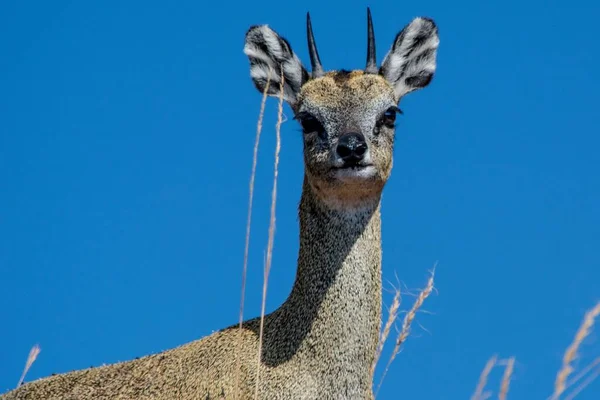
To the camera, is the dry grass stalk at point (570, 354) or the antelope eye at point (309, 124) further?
the antelope eye at point (309, 124)

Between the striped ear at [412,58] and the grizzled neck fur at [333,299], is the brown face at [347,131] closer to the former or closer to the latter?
the grizzled neck fur at [333,299]

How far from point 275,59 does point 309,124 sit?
3.67 ft

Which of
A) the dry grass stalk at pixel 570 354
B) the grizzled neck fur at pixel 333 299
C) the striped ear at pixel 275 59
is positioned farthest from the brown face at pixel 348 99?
the dry grass stalk at pixel 570 354

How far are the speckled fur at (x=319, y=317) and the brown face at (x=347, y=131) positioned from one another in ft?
0.04

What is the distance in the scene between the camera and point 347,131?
7.64 m

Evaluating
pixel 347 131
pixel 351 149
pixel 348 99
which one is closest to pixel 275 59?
pixel 348 99

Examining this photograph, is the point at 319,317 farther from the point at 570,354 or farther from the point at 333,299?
the point at 570,354

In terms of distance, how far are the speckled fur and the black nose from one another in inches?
4.4

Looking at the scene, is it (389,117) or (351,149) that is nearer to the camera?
(351,149)

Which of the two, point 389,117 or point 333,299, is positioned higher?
point 389,117

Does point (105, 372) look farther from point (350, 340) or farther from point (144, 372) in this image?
point (350, 340)

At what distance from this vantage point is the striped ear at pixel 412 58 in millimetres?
8875

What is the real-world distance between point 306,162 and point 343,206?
63 centimetres

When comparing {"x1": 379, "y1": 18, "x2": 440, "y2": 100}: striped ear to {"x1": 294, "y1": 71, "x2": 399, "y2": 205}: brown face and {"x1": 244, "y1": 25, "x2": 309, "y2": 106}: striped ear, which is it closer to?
{"x1": 294, "y1": 71, "x2": 399, "y2": 205}: brown face
